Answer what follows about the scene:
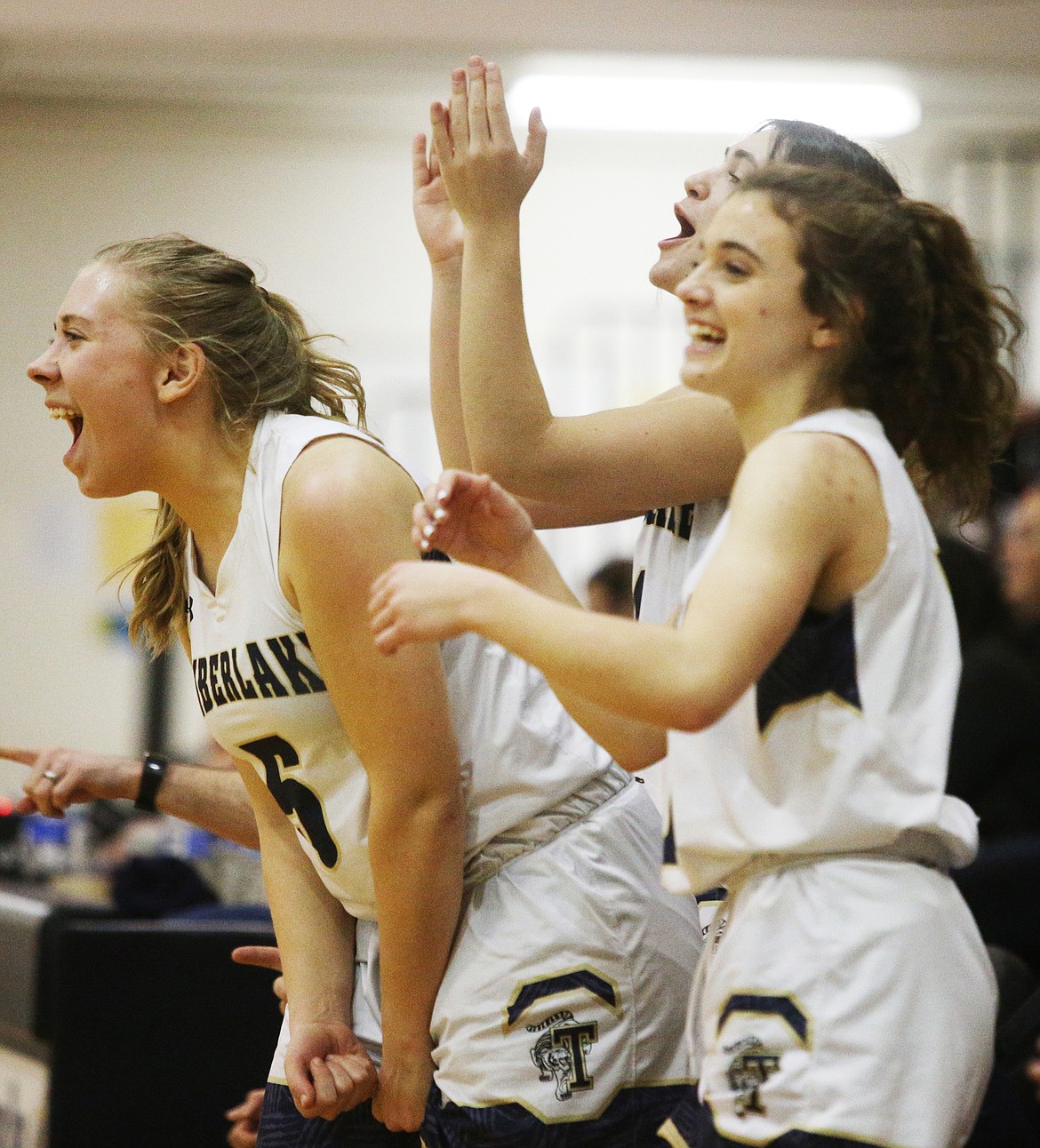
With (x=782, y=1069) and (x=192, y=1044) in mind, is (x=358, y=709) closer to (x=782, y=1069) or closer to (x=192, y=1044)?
(x=782, y=1069)

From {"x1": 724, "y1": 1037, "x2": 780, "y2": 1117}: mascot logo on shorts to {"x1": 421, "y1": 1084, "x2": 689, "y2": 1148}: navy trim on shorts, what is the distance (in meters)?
0.33

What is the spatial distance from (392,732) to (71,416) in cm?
56

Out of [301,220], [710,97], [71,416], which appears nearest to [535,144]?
[71,416]

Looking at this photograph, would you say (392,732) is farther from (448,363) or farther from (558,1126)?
(448,363)

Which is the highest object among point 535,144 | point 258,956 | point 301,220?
point 301,220

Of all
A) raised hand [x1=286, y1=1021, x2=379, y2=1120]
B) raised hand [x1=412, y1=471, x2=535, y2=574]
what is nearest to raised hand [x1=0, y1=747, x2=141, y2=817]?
raised hand [x1=286, y1=1021, x2=379, y2=1120]

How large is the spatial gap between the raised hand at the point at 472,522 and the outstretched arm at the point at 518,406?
0.16 meters

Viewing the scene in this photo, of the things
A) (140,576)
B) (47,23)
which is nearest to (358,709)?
(140,576)

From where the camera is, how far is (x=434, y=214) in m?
1.80

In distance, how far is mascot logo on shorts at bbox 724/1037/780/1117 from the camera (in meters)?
1.11

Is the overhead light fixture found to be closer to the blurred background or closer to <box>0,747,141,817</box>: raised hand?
the blurred background

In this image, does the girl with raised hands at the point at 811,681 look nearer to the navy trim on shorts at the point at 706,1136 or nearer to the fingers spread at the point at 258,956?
the navy trim on shorts at the point at 706,1136

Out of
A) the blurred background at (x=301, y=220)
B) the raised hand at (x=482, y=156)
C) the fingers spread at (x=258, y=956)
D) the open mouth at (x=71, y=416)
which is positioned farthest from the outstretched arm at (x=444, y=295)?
the blurred background at (x=301, y=220)

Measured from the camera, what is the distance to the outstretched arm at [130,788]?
1905 millimetres
